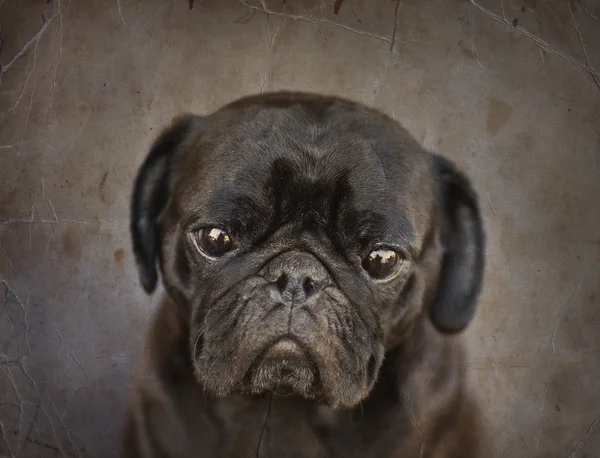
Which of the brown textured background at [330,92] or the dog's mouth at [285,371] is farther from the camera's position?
the brown textured background at [330,92]

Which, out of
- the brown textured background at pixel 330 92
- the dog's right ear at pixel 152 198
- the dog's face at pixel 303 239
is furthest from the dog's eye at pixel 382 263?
the dog's right ear at pixel 152 198

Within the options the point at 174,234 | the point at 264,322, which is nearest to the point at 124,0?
the point at 174,234

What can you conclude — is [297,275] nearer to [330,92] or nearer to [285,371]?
[285,371]

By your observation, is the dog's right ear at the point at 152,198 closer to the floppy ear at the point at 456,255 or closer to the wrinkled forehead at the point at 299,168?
the wrinkled forehead at the point at 299,168

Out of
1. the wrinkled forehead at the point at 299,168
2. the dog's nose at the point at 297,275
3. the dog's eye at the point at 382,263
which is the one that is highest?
the wrinkled forehead at the point at 299,168

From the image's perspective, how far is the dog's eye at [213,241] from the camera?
4.18ft

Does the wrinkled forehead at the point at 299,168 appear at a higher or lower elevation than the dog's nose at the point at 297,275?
higher

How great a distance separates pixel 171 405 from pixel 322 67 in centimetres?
74

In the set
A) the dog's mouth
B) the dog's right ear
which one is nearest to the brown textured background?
the dog's right ear

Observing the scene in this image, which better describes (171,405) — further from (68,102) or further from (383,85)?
(383,85)

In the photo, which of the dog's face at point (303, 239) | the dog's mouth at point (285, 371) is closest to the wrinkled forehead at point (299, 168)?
the dog's face at point (303, 239)

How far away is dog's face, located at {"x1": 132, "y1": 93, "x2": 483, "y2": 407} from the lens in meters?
1.23

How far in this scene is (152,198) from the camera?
1.33 metres

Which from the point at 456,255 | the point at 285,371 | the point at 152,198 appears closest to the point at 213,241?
the point at 152,198
